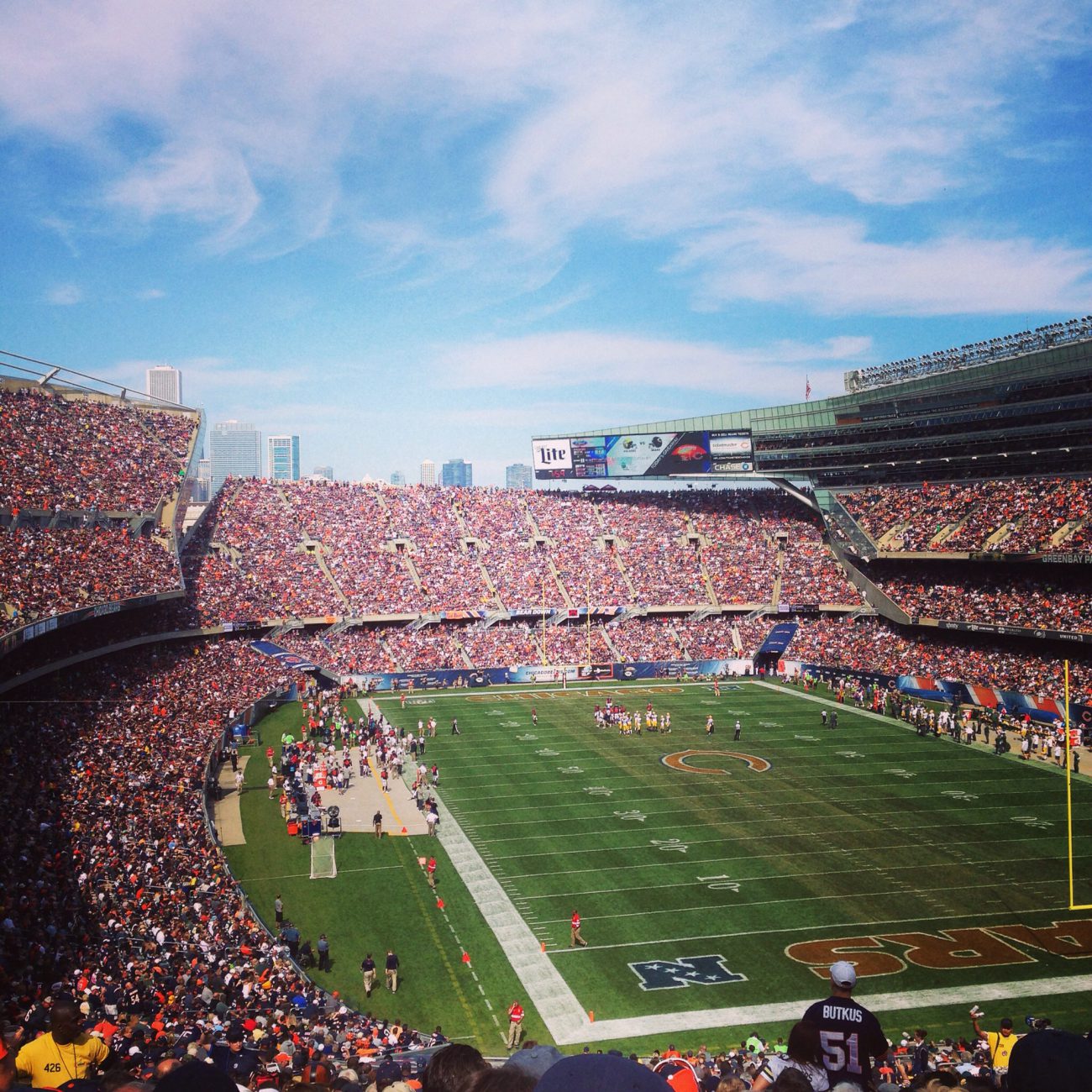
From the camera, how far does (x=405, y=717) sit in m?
43.2

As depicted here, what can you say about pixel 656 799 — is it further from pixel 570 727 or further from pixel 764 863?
pixel 570 727

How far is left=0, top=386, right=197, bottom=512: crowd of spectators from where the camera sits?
122ft

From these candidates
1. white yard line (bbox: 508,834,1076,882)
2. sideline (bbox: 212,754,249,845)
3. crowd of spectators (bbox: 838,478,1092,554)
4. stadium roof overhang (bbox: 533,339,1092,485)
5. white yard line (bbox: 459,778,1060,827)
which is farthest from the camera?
stadium roof overhang (bbox: 533,339,1092,485)

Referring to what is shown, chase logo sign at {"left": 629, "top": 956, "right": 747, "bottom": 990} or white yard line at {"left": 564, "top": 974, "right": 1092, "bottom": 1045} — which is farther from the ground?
chase logo sign at {"left": 629, "top": 956, "right": 747, "bottom": 990}

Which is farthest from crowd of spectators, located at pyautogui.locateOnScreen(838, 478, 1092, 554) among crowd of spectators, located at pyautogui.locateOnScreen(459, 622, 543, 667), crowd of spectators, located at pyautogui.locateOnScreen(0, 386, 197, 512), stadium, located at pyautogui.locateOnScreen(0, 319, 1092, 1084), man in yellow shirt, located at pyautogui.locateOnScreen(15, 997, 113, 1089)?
man in yellow shirt, located at pyautogui.locateOnScreen(15, 997, 113, 1089)

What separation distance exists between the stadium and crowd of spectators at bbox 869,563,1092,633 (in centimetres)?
24

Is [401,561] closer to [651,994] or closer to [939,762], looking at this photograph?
[939,762]

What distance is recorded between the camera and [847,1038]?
5.63m

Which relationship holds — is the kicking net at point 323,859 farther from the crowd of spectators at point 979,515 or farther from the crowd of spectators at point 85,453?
the crowd of spectators at point 979,515

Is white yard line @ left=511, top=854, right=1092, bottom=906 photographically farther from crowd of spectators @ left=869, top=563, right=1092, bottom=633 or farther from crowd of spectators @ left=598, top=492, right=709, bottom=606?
crowd of spectators @ left=598, top=492, right=709, bottom=606

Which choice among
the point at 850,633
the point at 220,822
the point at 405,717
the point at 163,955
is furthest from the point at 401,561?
the point at 163,955

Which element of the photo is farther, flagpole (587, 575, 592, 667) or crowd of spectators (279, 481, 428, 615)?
crowd of spectators (279, 481, 428, 615)

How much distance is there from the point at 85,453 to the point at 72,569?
12667 mm

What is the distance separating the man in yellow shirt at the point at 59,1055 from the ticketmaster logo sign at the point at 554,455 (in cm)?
6565
